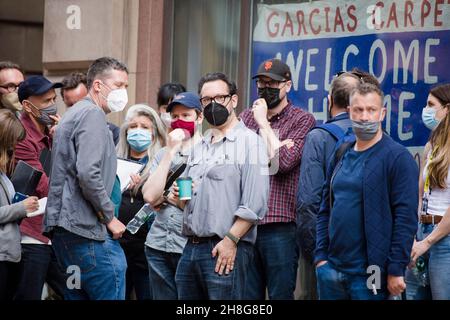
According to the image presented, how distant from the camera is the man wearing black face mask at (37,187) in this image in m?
9.34

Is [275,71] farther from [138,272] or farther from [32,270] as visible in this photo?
[32,270]

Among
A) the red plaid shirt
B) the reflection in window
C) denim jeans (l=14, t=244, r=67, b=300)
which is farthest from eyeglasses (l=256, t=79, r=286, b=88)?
the reflection in window

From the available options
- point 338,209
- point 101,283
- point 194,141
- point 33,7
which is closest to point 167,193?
point 194,141

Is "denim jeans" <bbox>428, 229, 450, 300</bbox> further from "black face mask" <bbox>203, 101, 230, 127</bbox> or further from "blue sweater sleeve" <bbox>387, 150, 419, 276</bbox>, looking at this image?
"black face mask" <bbox>203, 101, 230, 127</bbox>

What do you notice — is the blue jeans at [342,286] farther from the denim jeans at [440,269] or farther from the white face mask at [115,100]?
the white face mask at [115,100]

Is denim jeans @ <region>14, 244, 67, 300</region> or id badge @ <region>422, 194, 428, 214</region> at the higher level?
id badge @ <region>422, 194, 428, 214</region>

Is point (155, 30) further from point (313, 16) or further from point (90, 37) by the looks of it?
point (313, 16)

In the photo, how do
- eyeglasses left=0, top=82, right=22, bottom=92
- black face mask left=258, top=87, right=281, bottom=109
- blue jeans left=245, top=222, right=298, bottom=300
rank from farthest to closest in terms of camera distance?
1. eyeglasses left=0, top=82, right=22, bottom=92
2. black face mask left=258, top=87, right=281, bottom=109
3. blue jeans left=245, top=222, right=298, bottom=300

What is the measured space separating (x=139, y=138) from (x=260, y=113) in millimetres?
1355

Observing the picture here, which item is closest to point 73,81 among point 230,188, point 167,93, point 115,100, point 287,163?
point 167,93

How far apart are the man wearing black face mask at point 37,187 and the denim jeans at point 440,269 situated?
2.90 m

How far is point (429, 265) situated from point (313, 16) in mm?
3628

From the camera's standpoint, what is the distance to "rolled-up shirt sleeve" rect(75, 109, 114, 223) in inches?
317

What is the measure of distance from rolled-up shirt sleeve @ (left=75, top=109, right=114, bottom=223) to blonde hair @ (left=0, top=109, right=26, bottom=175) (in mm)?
1113
